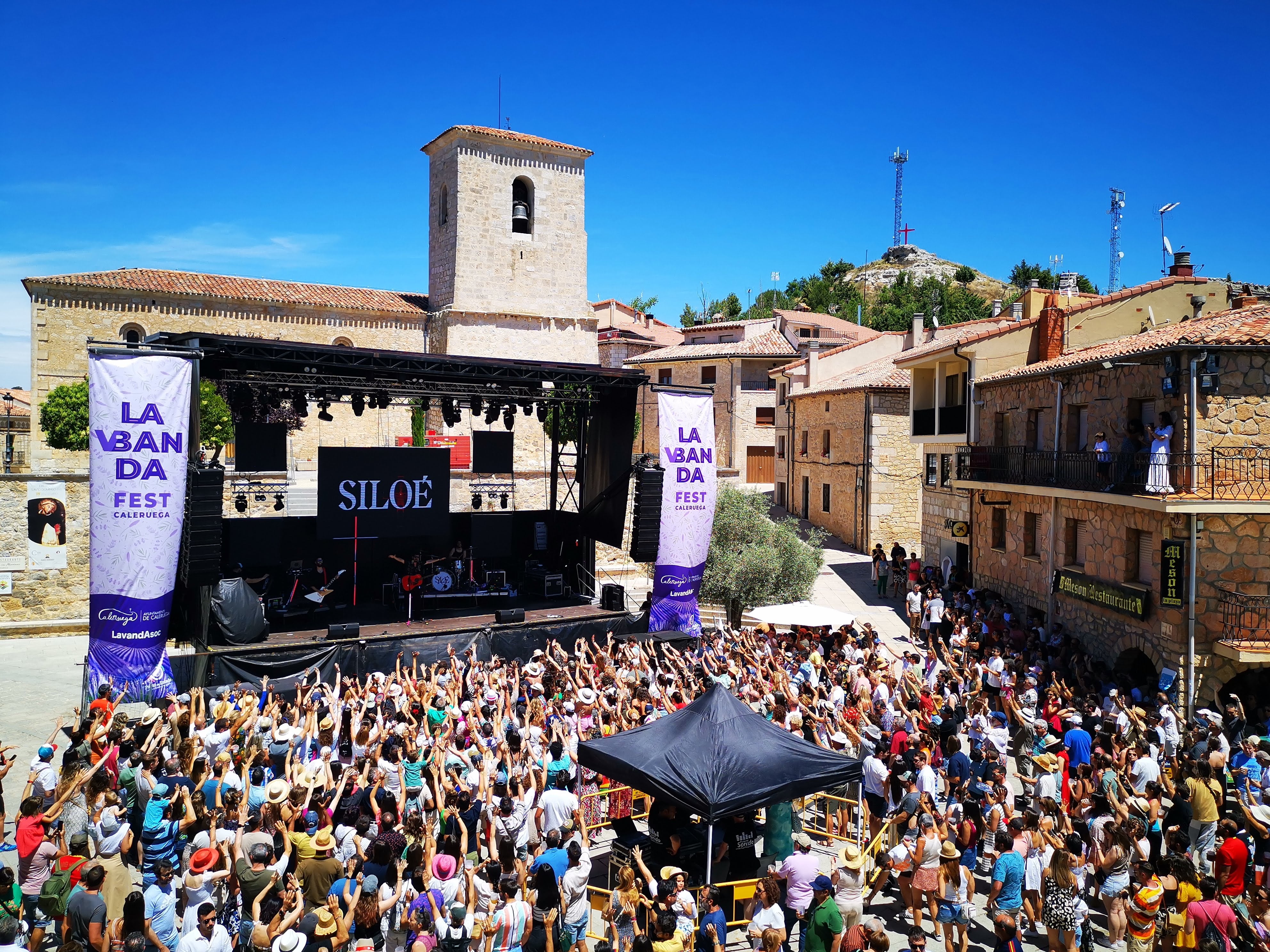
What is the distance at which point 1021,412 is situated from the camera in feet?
63.2

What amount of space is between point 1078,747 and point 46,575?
2108cm

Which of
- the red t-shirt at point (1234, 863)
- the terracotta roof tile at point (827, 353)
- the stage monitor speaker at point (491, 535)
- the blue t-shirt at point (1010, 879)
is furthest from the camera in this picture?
the terracotta roof tile at point (827, 353)

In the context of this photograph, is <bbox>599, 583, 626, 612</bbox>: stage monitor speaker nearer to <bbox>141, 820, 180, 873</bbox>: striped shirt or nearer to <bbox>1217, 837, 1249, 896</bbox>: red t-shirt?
<bbox>141, 820, 180, 873</bbox>: striped shirt

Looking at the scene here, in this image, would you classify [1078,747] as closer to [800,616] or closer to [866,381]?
[800,616]

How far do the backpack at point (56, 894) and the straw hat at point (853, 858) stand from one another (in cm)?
532

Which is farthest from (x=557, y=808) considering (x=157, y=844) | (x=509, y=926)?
(x=157, y=844)

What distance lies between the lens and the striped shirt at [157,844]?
6.91 meters

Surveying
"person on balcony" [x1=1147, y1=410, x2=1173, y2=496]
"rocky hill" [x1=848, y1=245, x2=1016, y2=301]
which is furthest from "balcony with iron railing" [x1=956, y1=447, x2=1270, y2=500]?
"rocky hill" [x1=848, y1=245, x2=1016, y2=301]

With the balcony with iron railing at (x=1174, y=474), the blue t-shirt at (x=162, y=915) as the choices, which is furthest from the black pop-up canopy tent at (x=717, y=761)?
the balcony with iron railing at (x=1174, y=474)

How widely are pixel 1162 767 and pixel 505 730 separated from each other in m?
7.27

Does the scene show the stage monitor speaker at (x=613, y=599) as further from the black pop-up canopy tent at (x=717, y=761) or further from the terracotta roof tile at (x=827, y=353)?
the terracotta roof tile at (x=827, y=353)

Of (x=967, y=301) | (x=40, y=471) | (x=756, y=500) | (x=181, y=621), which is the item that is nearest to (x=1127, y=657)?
(x=756, y=500)

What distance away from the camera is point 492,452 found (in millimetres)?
21094

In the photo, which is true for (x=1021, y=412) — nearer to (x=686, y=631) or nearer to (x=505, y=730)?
(x=686, y=631)
